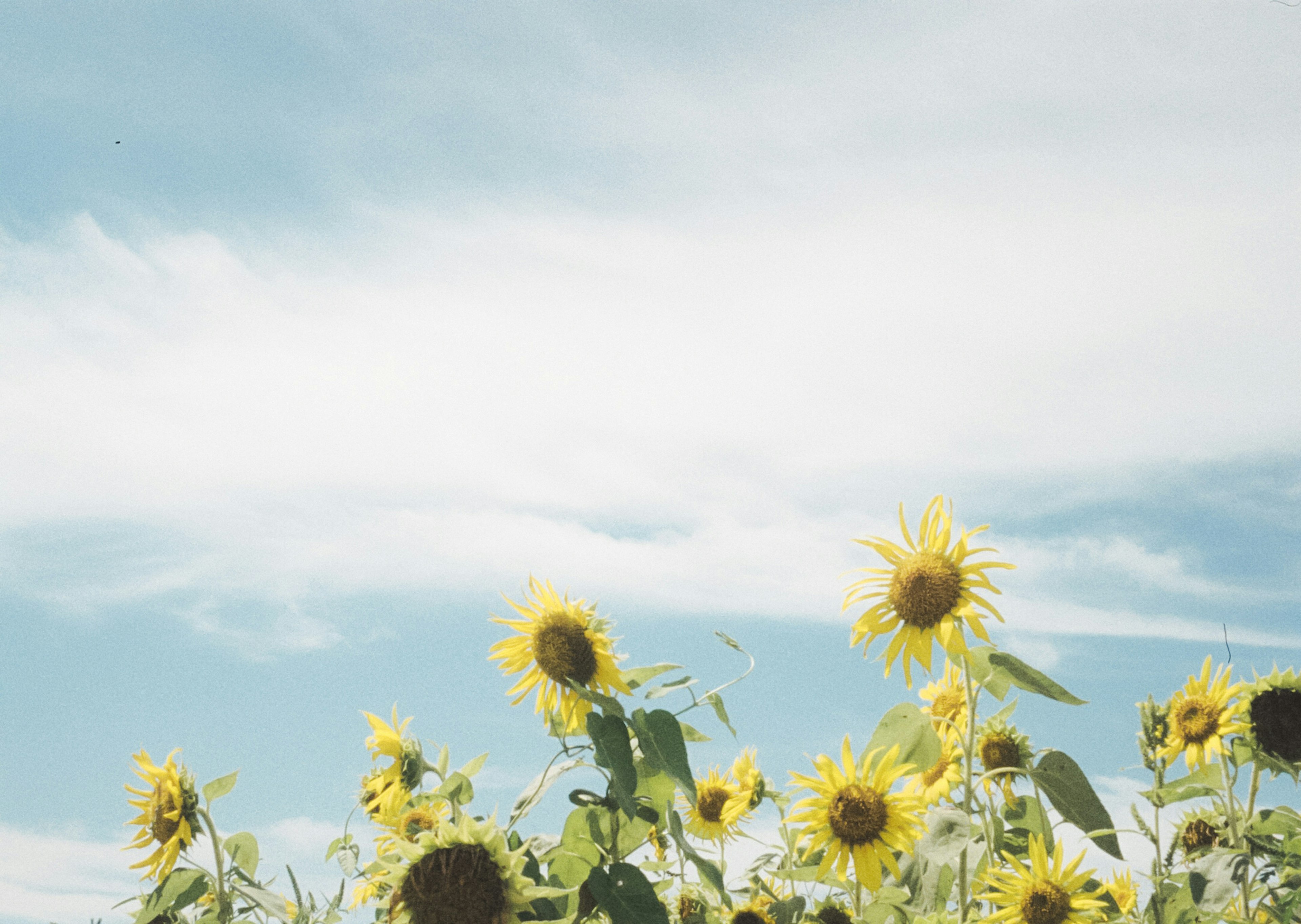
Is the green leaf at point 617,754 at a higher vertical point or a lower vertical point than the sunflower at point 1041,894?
higher

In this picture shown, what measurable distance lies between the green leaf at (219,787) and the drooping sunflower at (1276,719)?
10.7 ft

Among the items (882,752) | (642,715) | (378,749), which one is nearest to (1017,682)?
(882,752)

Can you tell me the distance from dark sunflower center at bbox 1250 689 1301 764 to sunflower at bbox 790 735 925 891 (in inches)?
52.1

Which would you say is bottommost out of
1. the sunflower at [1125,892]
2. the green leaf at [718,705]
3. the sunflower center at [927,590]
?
the sunflower at [1125,892]

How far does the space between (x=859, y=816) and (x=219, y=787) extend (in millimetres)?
1884

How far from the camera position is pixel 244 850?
308 cm

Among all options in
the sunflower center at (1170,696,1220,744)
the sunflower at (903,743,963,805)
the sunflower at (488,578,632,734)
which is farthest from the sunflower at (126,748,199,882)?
the sunflower center at (1170,696,1220,744)

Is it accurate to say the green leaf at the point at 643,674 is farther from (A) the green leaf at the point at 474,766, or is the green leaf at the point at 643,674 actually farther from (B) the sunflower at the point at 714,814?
(B) the sunflower at the point at 714,814

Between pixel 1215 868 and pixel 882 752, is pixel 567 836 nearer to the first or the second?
pixel 882 752

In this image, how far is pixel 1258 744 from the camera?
11.4 feet

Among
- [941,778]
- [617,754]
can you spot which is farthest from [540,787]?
[941,778]

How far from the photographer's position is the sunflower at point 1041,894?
2885mm

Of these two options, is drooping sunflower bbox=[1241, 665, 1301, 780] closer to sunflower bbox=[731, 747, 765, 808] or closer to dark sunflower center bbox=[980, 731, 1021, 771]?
dark sunflower center bbox=[980, 731, 1021, 771]

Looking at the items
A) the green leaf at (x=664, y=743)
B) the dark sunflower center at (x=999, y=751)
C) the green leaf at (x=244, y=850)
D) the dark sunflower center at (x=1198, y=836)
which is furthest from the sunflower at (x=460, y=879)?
the dark sunflower center at (x=1198, y=836)
